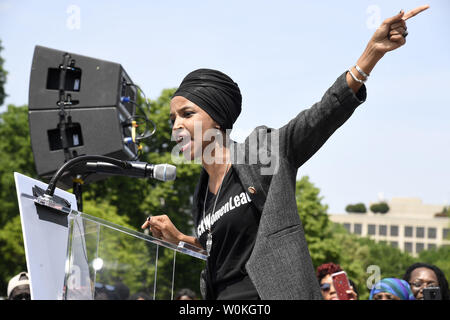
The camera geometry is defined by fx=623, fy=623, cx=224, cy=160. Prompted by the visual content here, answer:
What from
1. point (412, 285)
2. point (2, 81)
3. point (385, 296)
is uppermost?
point (2, 81)

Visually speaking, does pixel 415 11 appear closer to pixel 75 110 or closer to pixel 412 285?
pixel 75 110

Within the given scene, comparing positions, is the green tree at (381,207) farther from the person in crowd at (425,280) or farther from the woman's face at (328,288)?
the person in crowd at (425,280)

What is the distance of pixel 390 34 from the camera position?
205 centimetres

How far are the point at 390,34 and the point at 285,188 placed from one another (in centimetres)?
65

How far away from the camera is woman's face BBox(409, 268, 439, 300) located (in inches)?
215

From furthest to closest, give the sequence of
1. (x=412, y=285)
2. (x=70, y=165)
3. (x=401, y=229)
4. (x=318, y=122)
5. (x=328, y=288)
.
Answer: (x=401, y=229), (x=328, y=288), (x=412, y=285), (x=70, y=165), (x=318, y=122)

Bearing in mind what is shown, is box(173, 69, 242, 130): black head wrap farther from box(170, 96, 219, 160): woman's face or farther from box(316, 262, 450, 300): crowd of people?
box(316, 262, 450, 300): crowd of people

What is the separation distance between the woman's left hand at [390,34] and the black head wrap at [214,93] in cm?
70

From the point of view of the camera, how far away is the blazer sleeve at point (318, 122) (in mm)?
2109

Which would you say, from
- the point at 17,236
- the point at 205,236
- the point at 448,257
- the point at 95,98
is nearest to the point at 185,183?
the point at 17,236

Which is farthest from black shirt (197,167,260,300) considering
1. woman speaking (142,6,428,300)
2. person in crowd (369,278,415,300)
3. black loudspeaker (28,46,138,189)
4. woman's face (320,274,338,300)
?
woman's face (320,274,338,300)

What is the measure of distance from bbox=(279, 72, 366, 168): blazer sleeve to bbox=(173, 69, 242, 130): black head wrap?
12.7 inches

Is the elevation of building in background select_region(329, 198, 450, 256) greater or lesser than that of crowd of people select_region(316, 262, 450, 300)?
greater

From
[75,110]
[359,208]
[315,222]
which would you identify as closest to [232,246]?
[75,110]
